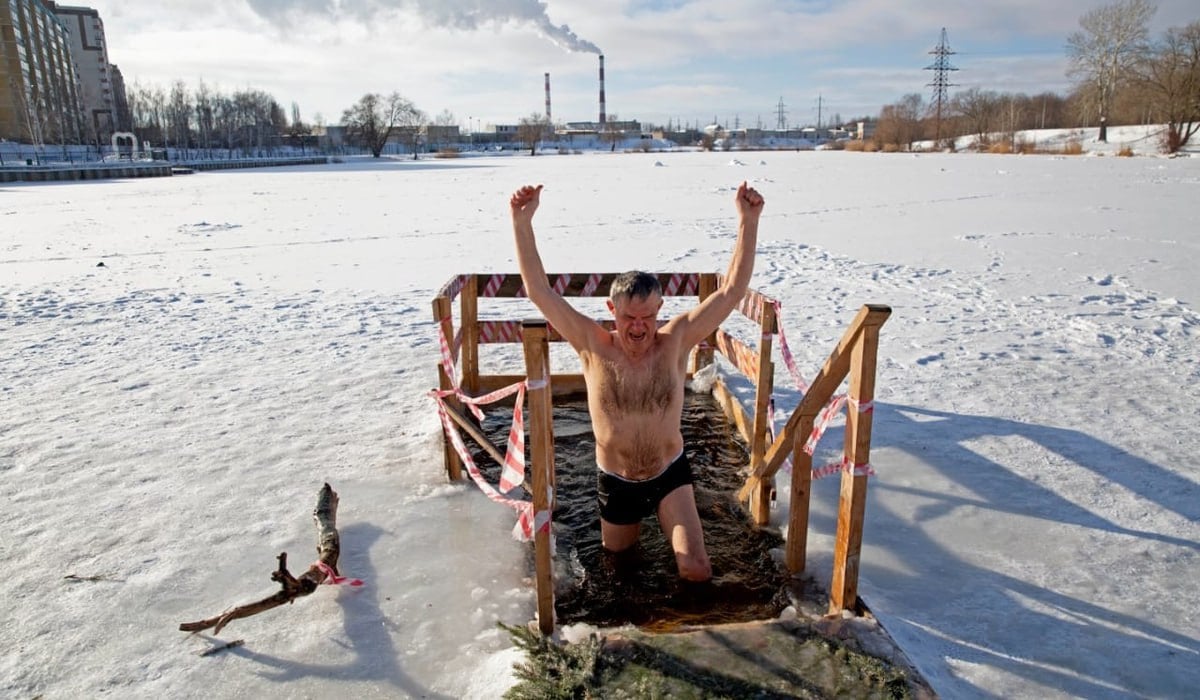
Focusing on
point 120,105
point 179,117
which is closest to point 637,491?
point 179,117

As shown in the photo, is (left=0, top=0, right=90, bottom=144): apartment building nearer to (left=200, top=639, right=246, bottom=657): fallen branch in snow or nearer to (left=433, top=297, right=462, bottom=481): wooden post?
(left=433, top=297, right=462, bottom=481): wooden post

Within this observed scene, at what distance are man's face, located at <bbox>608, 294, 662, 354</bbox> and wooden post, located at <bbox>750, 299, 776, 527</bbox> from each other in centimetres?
99

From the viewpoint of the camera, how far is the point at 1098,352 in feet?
22.4

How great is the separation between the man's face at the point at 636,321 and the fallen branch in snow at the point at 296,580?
182cm

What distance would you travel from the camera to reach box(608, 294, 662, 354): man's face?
3371 mm

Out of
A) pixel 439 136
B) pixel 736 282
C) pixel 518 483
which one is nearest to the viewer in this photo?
pixel 736 282

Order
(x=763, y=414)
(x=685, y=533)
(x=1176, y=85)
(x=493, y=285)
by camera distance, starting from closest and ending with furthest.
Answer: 1. (x=685, y=533)
2. (x=763, y=414)
3. (x=493, y=285)
4. (x=1176, y=85)

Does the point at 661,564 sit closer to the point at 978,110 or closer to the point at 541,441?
the point at 541,441

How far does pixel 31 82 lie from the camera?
255 feet

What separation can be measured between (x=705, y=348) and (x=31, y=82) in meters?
99.3

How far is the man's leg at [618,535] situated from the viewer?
3.94 m

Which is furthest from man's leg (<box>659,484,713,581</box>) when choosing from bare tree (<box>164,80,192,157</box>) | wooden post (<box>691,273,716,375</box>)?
bare tree (<box>164,80,192,157</box>)

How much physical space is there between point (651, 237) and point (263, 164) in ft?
187

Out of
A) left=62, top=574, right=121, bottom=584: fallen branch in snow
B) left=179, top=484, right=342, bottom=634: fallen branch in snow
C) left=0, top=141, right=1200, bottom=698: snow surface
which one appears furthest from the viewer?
left=62, top=574, right=121, bottom=584: fallen branch in snow
